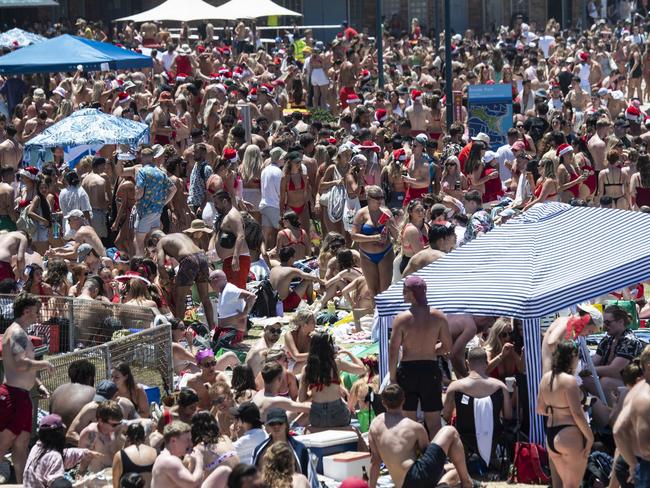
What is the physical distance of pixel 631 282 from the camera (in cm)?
926

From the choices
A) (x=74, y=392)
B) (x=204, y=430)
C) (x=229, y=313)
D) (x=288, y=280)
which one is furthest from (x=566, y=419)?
(x=288, y=280)

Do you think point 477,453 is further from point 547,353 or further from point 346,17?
point 346,17

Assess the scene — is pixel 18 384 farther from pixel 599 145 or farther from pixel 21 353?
pixel 599 145

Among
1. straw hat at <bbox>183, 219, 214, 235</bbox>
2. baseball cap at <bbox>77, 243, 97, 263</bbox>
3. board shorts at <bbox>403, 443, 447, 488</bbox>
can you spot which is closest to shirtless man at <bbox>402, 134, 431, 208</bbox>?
straw hat at <bbox>183, 219, 214, 235</bbox>

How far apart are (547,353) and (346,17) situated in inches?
1527

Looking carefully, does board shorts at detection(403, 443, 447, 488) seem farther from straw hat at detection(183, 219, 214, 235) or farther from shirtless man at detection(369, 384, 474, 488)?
straw hat at detection(183, 219, 214, 235)

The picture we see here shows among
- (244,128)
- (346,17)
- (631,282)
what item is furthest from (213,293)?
(346,17)

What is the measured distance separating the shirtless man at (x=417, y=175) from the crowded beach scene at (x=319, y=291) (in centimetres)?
2

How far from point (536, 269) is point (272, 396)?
80.6 inches

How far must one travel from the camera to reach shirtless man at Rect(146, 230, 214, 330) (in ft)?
42.7

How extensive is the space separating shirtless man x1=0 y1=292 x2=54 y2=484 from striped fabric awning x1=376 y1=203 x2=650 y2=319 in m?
2.47

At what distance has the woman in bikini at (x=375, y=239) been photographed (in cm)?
1309

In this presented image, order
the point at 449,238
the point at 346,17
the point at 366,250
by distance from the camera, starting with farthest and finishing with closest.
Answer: the point at 346,17
the point at 366,250
the point at 449,238

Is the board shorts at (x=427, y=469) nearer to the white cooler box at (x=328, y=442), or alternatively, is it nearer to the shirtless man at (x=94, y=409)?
the white cooler box at (x=328, y=442)
